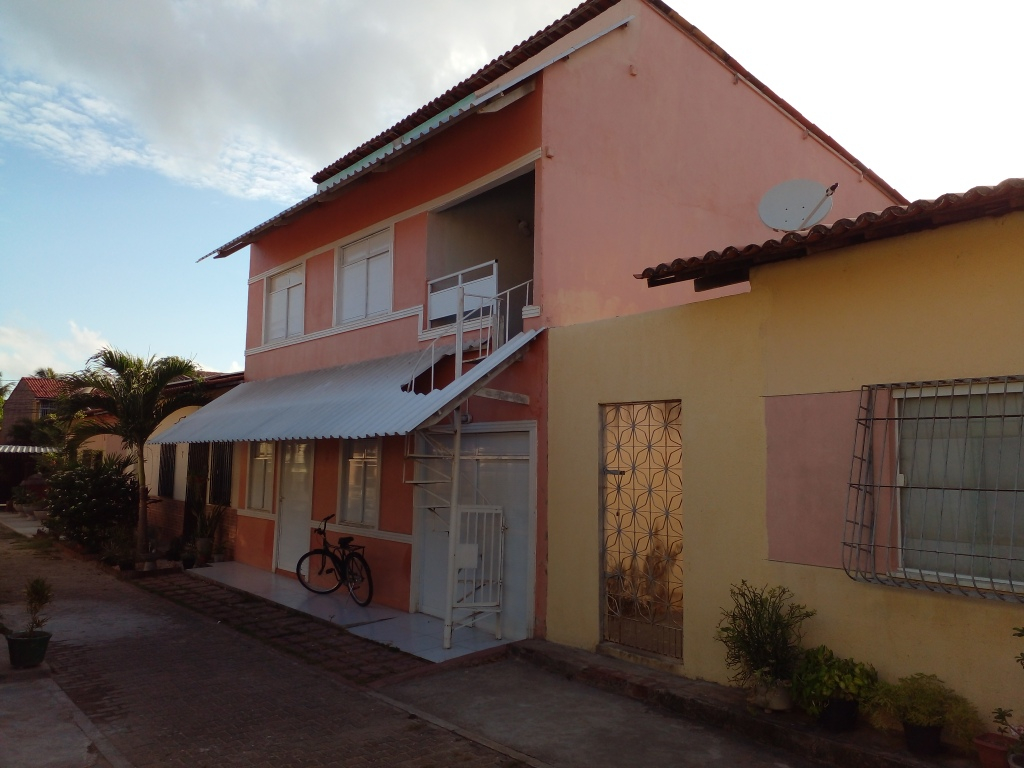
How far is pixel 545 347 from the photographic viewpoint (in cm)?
831

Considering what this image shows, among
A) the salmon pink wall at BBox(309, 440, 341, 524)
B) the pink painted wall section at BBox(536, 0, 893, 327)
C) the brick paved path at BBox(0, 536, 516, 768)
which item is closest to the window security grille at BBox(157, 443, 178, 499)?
the brick paved path at BBox(0, 536, 516, 768)

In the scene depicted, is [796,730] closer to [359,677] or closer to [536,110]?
[359,677]

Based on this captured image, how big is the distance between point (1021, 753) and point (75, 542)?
16.5 meters

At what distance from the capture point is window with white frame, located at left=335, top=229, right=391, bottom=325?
448 inches

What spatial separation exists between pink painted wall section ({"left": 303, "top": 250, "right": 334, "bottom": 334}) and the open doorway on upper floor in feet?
9.37

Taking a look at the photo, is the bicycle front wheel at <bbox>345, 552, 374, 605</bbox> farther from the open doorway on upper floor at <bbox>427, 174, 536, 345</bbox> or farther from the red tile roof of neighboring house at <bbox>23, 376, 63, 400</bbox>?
the red tile roof of neighboring house at <bbox>23, 376, 63, 400</bbox>

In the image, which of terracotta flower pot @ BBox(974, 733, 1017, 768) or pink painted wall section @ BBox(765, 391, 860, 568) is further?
pink painted wall section @ BBox(765, 391, 860, 568)

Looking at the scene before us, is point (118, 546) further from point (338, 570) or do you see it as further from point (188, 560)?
point (338, 570)

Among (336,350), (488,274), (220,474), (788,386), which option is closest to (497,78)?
(488,274)

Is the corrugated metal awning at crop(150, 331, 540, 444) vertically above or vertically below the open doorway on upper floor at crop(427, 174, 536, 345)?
below

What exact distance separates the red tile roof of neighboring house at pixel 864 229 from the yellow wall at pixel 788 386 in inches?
4.2

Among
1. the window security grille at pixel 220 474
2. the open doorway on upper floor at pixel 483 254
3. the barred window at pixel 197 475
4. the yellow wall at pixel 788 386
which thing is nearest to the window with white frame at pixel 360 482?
the open doorway on upper floor at pixel 483 254

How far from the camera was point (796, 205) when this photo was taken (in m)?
6.82

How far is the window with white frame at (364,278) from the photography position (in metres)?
11.4
